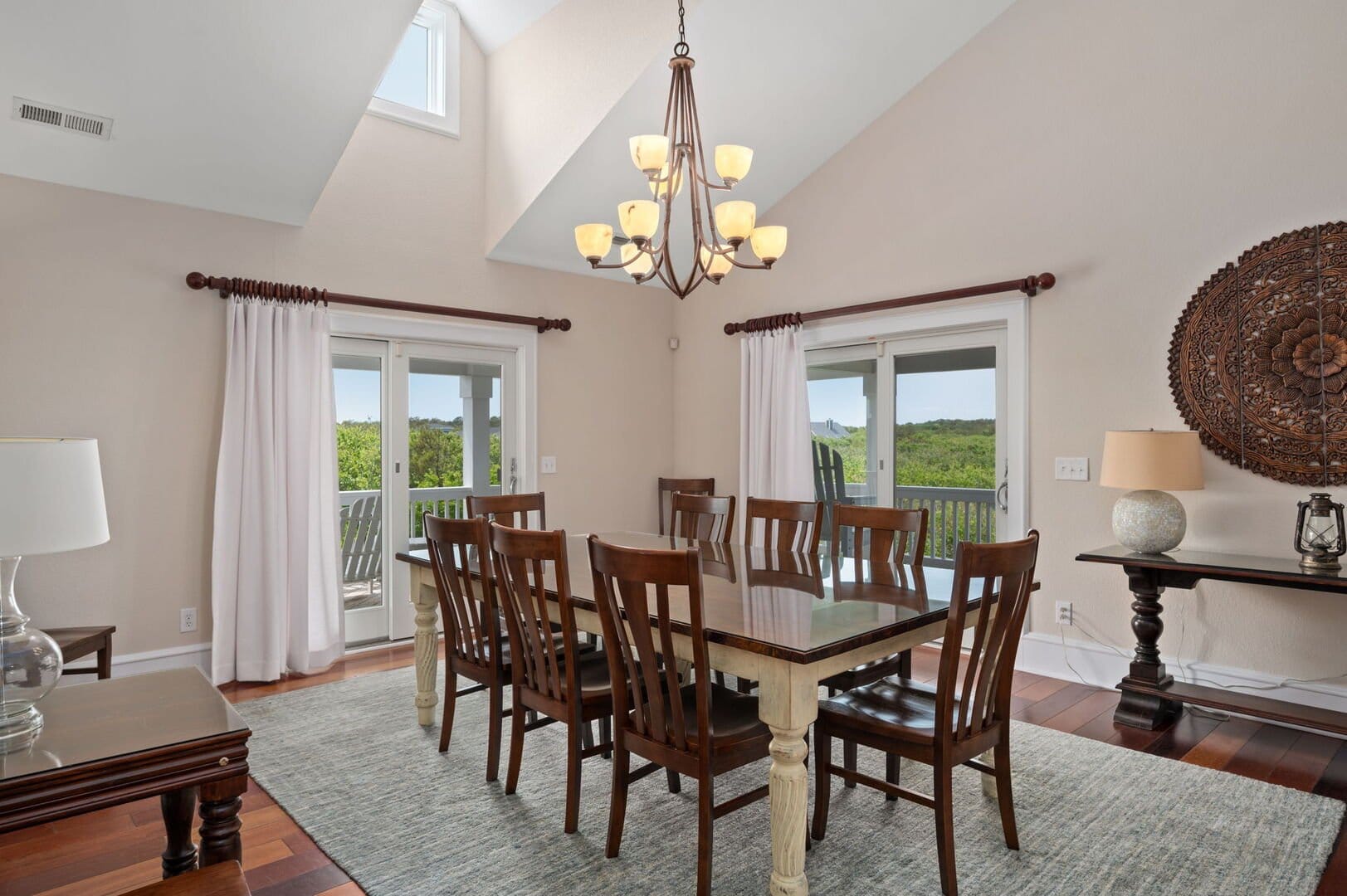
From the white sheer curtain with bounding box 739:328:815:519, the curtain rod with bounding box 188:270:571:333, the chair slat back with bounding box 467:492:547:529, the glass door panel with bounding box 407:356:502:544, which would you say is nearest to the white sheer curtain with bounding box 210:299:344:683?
the curtain rod with bounding box 188:270:571:333

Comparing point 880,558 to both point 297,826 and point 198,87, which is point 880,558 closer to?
point 297,826

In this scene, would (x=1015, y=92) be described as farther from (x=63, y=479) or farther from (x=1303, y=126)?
(x=63, y=479)

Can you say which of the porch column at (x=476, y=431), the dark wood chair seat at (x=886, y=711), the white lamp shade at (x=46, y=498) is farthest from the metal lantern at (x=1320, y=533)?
the porch column at (x=476, y=431)

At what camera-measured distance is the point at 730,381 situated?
5.59m

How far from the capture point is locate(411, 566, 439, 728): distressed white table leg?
3.30 metres

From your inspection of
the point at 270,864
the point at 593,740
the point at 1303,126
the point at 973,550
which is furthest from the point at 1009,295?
the point at 270,864

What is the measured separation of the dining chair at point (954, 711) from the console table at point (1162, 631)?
139 cm

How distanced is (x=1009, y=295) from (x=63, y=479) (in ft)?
13.2

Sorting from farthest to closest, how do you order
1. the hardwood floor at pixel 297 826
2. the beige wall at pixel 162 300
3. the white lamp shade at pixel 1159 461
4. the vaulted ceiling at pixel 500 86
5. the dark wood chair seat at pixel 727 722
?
the beige wall at pixel 162 300 < the white lamp shade at pixel 1159 461 < the vaulted ceiling at pixel 500 86 < the hardwood floor at pixel 297 826 < the dark wood chair seat at pixel 727 722

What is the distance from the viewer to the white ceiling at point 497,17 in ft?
14.9

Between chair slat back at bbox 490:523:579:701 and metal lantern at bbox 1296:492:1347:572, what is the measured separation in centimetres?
280

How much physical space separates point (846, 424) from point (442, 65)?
3.30m

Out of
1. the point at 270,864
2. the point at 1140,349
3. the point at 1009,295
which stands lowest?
the point at 270,864

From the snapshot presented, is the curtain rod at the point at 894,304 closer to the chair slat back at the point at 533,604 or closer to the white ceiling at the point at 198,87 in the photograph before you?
the white ceiling at the point at 198,87
